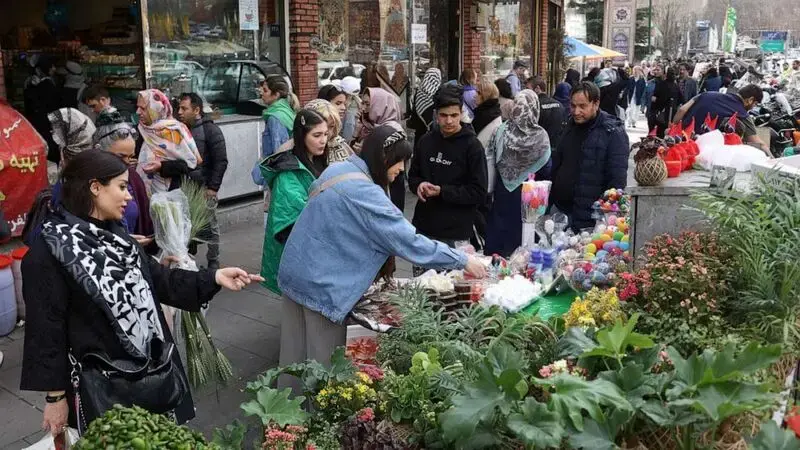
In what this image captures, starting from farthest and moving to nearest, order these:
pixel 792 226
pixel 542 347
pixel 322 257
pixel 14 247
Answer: pixel 14 247
pixel 322 257
pixel 792 226
pixel 542 347

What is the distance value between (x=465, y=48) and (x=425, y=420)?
12665mm

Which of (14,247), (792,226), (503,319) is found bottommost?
(14,247)

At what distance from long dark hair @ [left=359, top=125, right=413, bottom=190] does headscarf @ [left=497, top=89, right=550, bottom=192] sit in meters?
2.35

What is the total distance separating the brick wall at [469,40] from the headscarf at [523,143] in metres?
8.67

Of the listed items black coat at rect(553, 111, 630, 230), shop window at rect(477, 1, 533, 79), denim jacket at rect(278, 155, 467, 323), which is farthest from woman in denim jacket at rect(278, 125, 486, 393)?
shop window at rect(477, 1, 533, 79)

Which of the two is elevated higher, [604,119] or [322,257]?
[604,119]

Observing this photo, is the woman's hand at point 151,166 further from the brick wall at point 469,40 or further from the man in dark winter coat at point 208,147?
the brick wall at point 469,40

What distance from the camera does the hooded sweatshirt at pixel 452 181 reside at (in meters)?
5.04

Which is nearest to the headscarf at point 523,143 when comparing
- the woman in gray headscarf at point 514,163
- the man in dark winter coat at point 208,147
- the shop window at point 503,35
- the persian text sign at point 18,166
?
the woman in gray headscarf at point 514,163

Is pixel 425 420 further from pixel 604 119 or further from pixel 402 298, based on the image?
pixel 604 119

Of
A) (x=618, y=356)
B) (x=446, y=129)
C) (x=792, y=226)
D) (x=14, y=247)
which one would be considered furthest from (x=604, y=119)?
(x=14, y=247)

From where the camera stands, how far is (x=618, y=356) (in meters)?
2.10

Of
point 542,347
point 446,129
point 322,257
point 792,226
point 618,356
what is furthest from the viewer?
point 446,129

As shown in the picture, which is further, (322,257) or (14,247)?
(14,247)
